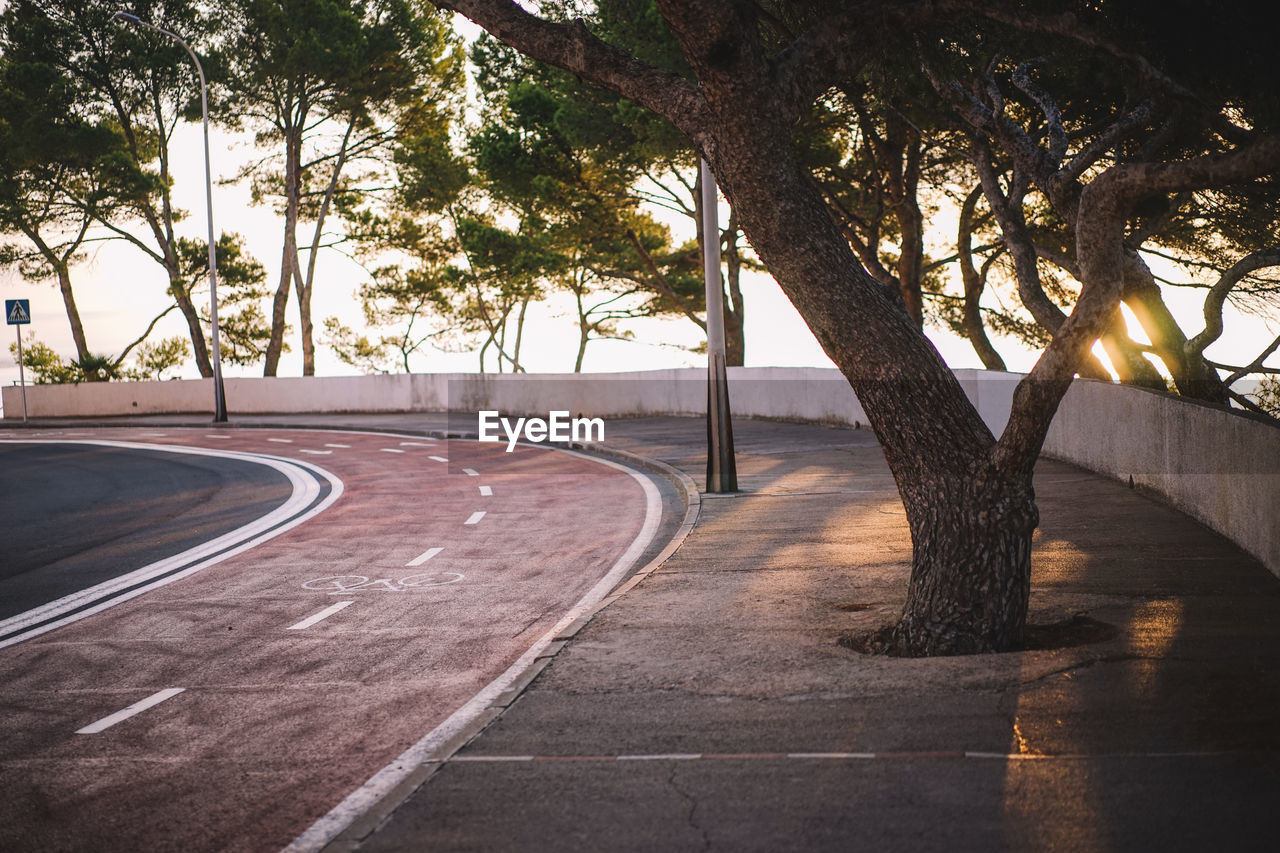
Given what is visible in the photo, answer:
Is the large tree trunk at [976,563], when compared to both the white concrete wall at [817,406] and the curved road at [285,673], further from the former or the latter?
the white concrete wall at [817,406]

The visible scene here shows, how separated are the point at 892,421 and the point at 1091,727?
2348mm

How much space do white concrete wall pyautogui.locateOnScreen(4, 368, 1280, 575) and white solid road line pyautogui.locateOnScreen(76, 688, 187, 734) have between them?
24.2ft

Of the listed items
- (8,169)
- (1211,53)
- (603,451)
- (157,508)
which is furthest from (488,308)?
(1211,53)

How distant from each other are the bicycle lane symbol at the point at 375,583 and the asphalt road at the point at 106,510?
2.11m

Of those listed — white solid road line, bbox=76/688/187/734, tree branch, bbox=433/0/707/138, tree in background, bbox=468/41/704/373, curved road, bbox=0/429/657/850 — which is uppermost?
tree in background, bbox=468/41/704/373

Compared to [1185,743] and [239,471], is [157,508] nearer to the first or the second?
[239,471]

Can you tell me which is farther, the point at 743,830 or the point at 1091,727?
the point at 1091,727

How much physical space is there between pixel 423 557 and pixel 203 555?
2290mm

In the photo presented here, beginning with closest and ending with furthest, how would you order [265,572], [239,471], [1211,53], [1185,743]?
1. [1185,743]
2. [1211,53]
3. [265,572]
4. [239,471]

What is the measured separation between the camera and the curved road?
5.18 meters

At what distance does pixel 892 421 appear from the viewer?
7332 millimetres

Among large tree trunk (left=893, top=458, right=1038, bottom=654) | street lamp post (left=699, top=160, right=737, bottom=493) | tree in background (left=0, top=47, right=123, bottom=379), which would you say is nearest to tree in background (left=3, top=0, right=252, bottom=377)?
tree in background (left=0, top=47, right=123, bottom=379)

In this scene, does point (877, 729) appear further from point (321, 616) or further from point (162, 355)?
point (162, 355)

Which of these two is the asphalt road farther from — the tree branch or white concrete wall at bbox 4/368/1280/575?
white concrete wall at bbox 4/368/1280/575
